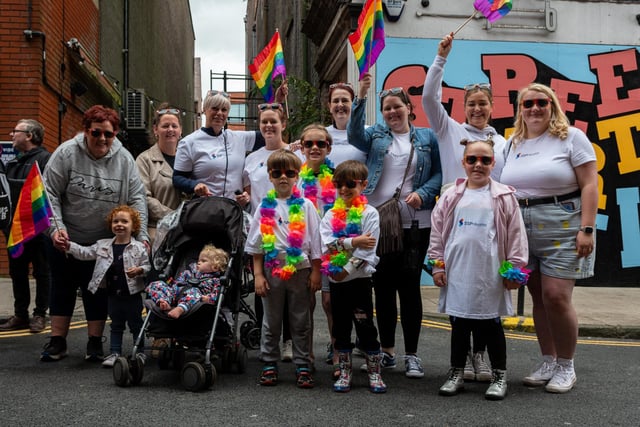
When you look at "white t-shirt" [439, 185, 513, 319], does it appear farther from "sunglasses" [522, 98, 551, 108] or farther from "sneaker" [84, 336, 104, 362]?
"sneaker" [84, 336, 104, 362]

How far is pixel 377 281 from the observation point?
542cm

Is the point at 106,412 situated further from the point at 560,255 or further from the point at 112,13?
the point at 112,13

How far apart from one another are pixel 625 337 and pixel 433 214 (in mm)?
4338

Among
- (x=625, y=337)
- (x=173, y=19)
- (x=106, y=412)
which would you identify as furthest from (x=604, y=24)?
(x=173, y=19)

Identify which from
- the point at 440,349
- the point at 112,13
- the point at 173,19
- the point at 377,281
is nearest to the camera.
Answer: the point at 377,281

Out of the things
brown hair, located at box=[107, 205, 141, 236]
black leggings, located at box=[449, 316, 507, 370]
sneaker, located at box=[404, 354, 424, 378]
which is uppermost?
brown hair, located at box=[107, 205, 141, 236]

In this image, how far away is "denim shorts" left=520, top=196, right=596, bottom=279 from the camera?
4.92 m

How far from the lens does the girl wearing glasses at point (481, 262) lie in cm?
478

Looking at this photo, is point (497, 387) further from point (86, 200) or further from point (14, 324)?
point (14, 324)

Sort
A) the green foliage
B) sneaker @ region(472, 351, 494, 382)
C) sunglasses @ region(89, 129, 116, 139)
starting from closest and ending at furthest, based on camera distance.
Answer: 1. sneaker @ region(472, 351, 494, 382)
2. sunglasses @ region(89, 129, 116, 139)
3. the green foliage

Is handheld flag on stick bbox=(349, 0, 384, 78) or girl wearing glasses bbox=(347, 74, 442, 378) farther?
handheld flag on stick bbox=(349, 0, 384, 78)

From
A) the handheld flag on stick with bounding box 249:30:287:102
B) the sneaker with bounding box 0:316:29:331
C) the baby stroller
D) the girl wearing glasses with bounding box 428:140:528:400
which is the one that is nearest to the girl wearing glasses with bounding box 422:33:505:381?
the girl wearing glasses with bounding box 428:140:528:400

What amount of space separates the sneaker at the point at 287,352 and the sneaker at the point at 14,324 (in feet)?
10.6

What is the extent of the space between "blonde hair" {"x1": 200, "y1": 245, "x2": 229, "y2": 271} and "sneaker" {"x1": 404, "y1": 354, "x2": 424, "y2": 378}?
5.26ft
